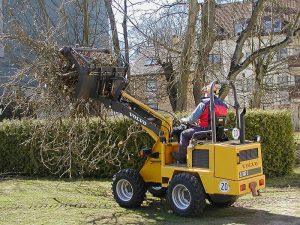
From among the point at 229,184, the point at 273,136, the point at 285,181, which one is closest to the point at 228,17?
the point at 273,136

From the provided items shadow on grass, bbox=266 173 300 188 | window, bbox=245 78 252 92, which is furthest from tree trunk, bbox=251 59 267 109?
shadow on grass, bbox=266 173 300 188

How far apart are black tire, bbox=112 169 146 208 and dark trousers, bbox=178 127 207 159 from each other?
3.36ft

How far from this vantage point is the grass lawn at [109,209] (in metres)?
8.64

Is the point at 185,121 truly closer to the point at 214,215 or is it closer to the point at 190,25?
the point at 214,215

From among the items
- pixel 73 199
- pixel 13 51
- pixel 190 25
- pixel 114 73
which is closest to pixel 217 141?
pixel 114 73

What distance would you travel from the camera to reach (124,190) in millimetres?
9805

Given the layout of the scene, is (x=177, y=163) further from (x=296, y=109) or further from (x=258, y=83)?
(x=296, y=109)

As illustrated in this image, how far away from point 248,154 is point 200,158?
2.59 ft

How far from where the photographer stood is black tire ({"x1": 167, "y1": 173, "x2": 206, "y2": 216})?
8414mm

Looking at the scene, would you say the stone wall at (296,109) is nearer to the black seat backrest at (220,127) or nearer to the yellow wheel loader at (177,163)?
the yellow wheel loader at (177,163)

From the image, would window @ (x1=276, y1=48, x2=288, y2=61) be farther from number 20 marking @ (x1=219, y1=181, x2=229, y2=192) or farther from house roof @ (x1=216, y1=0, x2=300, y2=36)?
number 20 marking @ (x1=219, y1=181, x2=229, y2=192)

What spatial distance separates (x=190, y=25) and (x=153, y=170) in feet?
22.9

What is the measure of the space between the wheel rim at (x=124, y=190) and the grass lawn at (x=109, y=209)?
0.73ft

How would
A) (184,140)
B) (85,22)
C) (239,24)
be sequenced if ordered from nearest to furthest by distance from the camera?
(184,140) < (85,22) < (239,24)
